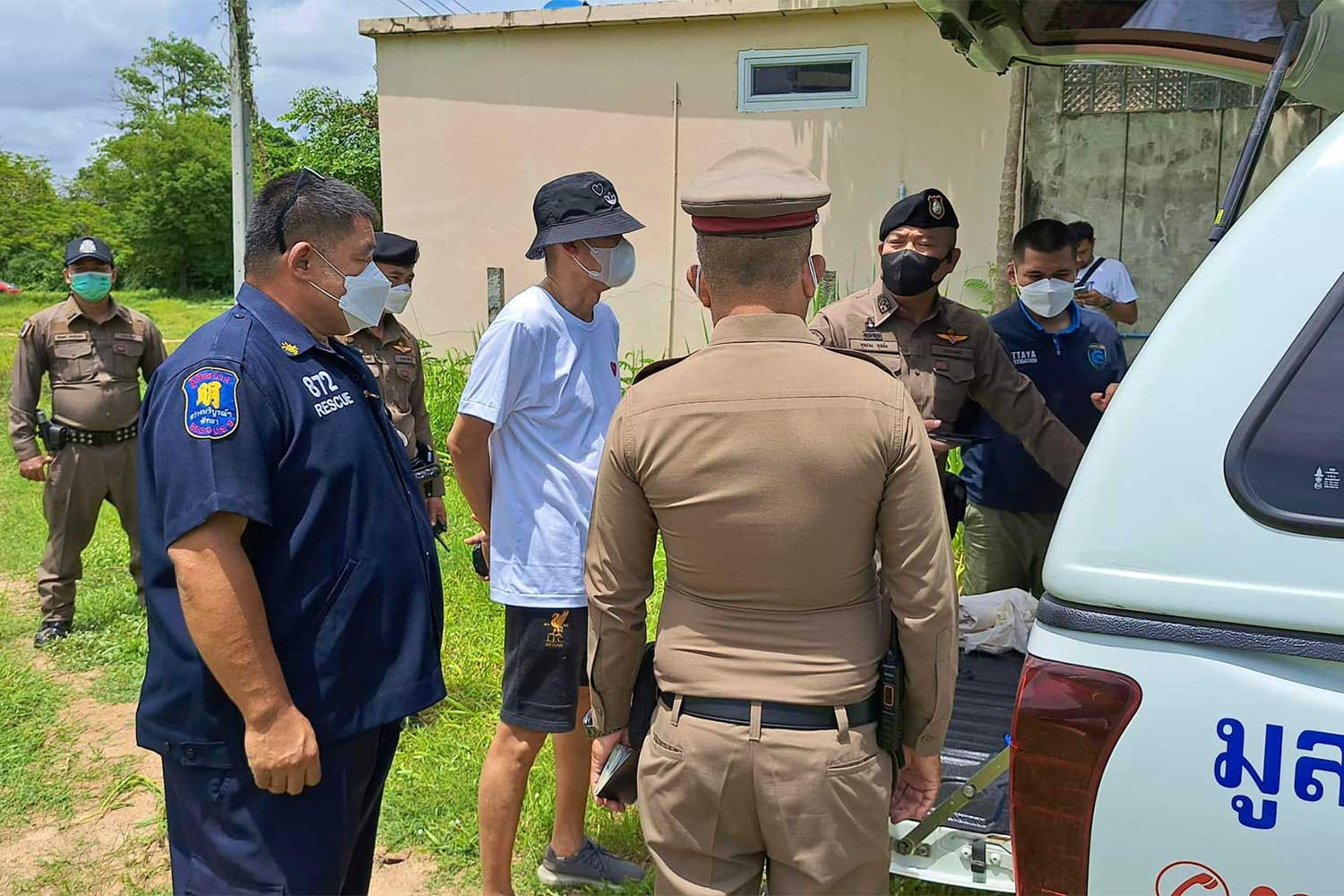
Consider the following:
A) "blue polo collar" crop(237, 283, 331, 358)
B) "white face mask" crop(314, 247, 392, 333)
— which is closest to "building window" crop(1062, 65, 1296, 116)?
"white face mask" crop(314, 247, 392, 333)

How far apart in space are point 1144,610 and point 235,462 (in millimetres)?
1489

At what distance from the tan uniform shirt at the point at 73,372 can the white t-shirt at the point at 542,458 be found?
354 cm

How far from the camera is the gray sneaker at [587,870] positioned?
10.2 feet

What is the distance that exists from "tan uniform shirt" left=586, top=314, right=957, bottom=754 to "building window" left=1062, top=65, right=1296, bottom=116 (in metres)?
5.38

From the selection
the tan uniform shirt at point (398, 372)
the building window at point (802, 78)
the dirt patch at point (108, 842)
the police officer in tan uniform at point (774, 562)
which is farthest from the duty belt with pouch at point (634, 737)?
the building window at point (802, 78)

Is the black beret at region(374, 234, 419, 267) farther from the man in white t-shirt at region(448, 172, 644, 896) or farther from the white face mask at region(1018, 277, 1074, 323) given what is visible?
the white face mask at region(1018, 277, 1074, 323)

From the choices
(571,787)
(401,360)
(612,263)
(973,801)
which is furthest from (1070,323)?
(401,360)

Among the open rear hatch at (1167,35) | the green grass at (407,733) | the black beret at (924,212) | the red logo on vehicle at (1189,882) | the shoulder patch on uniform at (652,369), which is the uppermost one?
the open rear hatch at (1167,35)

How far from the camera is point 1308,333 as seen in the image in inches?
54.0

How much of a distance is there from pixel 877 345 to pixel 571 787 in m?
1.67

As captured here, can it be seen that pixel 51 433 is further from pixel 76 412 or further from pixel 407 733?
pixel 407 733

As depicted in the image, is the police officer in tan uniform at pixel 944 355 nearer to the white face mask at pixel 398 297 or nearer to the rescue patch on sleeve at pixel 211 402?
the white face mask at pixel 398 297

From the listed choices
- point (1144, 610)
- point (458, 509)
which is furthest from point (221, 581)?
point (458, 509)

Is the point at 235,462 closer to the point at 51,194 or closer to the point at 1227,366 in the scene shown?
the point at 1227,366
